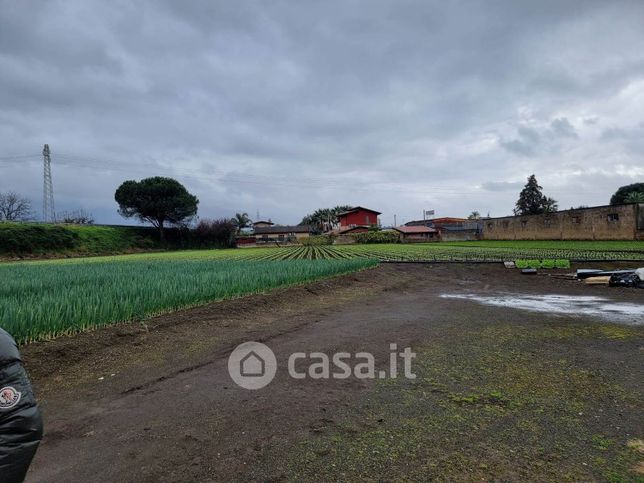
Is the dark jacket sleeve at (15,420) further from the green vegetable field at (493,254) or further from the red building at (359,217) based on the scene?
the red building at (359,217)

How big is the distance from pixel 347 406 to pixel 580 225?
38.5m

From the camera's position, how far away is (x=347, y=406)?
340cm

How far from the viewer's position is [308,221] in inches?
3661

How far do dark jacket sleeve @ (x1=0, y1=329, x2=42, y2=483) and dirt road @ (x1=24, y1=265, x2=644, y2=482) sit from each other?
1.11m

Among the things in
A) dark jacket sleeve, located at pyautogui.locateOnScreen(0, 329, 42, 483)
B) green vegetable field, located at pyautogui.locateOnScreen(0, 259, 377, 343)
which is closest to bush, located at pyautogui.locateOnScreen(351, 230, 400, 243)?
green vegetable field, located at pyautogui.locateOnScreen(0, 259, 377, 343)

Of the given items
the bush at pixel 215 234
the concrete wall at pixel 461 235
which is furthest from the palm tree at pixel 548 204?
the bush at pixel 215 234

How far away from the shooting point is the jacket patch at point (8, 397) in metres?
1.49

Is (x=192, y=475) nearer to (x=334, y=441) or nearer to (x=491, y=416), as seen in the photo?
Result: (x=334, y=441)

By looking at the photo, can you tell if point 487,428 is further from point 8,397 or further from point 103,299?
point 103,299

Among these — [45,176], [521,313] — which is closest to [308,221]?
[45,176]

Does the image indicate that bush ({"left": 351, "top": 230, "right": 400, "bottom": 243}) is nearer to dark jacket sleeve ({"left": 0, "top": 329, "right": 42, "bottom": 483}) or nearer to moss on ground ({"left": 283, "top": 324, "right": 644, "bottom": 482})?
moss on ground ({"left": 283, "top": 324, "right": 644, "bottom": 482})

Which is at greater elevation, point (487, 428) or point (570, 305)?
point (487, 428)

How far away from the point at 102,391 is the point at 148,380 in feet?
1.44

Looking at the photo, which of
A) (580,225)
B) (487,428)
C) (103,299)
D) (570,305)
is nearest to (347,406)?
(487,428)
